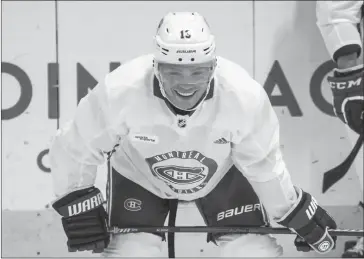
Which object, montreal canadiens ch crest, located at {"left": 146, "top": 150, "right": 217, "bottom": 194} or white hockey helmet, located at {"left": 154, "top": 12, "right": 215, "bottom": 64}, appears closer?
white hockey helmet, located at {"left": 154, "top": 12, "right": 215, "bottom": 64}

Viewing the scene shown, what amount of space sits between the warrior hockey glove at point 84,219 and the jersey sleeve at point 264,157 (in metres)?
0.39

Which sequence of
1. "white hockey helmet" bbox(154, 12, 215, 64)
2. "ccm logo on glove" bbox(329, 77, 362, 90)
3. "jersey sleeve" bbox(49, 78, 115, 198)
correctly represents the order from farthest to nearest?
"ccm logo on glove" bbox(329, 77, 362, 90) < "jersey sleeve" bbox(49, 78, 115, 198) < "white hockey helmet" bbox(154, 12, 215, 64)

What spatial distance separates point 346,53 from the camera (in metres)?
2.39

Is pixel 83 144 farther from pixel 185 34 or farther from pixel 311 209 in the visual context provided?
pixel 311 209

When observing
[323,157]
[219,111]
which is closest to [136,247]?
[219,111]

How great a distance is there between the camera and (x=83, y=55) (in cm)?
264

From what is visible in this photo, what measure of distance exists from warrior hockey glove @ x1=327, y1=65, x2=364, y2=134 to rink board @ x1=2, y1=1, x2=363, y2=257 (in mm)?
146

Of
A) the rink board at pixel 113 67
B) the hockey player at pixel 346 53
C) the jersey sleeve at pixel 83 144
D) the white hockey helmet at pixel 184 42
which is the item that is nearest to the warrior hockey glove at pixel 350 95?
the hockey player at pixel 346 53

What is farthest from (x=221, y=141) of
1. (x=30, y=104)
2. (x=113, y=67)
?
(x=30, y=104)

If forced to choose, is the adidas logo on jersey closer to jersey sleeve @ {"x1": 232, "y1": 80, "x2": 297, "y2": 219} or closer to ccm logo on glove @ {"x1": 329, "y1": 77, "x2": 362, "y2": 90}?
jersey sleeve @ {"x1": 232, "y1": 80, "x2": 297, "y2": 219}

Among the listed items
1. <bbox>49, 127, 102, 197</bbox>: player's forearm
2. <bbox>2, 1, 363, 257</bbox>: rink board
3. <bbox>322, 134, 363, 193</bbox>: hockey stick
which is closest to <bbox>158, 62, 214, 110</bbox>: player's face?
<bbox>49, 127, 102, 197</bbox>: player's forearm

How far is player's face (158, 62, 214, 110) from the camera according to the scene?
5.24ft

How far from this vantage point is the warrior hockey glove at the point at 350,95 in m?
2.36

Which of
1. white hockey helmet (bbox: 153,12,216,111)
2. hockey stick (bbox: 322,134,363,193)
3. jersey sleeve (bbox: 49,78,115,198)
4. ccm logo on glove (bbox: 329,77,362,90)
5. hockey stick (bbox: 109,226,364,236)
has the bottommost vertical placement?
hockey stick (bbox: 322,134,363,193)
